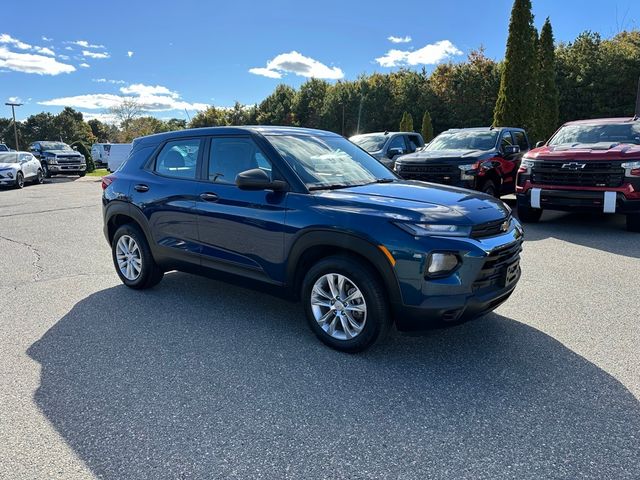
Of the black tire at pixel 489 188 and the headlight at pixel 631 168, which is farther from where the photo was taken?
the black tire at pixel 489 188

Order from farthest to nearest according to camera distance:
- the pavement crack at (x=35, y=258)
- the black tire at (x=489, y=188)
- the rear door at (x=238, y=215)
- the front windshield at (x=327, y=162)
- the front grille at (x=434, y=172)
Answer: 1. the black tire at (x=489, y=188)
2. the front grille at (x=434, y=172)
3. the pavement crack at (x=35, y=258)
4. the front windshield at (x=327, y=162)
5. the rear door at (x=238, y=215)

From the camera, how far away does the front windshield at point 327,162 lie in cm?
401

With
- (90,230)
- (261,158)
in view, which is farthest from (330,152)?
(90,230)

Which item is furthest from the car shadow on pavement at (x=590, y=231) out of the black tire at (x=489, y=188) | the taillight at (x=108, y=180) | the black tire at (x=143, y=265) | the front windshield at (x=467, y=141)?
the taillight at (x=108, y=180)

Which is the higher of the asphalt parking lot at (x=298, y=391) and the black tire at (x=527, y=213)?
the black tire at (x=527, y=213)

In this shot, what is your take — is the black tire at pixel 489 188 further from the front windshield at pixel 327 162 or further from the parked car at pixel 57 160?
the parked car at pixel 57 160

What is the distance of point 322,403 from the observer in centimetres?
299

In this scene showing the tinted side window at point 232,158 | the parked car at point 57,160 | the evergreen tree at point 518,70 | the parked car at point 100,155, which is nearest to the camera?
the tinted side window at point 232,158

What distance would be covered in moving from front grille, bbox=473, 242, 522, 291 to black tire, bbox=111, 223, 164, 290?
3365 mm

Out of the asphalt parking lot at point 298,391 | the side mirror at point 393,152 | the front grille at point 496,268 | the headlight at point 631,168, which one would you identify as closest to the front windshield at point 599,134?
the headlight at point 631,168

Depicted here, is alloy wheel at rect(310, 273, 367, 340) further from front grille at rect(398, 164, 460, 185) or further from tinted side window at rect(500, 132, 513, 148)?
tinted side window at rect(500, 132, 513, 148)

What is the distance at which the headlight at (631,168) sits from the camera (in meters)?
7.60

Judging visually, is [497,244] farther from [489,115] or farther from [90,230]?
[489,115]

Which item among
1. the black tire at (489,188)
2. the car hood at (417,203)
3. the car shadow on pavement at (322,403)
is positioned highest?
the car hood at (417,203)
